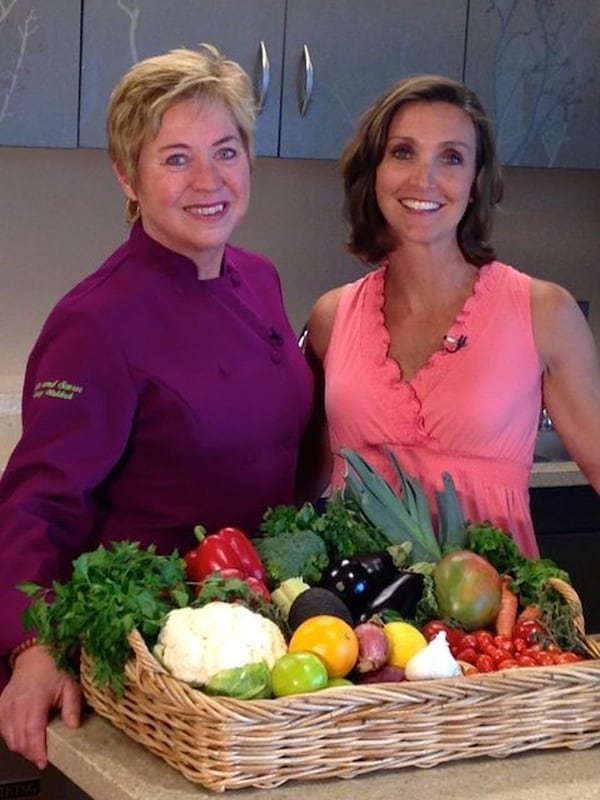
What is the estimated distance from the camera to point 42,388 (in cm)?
195

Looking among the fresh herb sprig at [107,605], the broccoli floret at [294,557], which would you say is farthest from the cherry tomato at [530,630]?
the fresh herb sprig at [107,605]

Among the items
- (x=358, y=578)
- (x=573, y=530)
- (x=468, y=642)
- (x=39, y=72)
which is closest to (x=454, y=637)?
(x=468, y=642)

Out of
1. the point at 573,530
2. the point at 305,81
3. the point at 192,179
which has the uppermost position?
the point at 192,179

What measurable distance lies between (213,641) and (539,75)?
7.98ft

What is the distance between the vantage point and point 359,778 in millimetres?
1608

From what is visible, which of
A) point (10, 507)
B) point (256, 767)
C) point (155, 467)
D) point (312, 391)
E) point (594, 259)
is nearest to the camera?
point (256, 767)

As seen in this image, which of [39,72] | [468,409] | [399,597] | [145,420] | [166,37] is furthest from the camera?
[166,37]

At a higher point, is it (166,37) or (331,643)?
(166,37)

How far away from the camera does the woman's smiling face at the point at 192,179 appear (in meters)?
2.04

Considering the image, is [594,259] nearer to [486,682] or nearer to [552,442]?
[552,442]

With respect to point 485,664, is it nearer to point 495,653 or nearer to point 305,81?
point 495,653

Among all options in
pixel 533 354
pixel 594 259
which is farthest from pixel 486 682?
pixel 594 259

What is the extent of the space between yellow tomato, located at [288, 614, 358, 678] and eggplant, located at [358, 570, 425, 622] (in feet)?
0.47

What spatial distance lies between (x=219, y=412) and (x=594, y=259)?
253 cm
